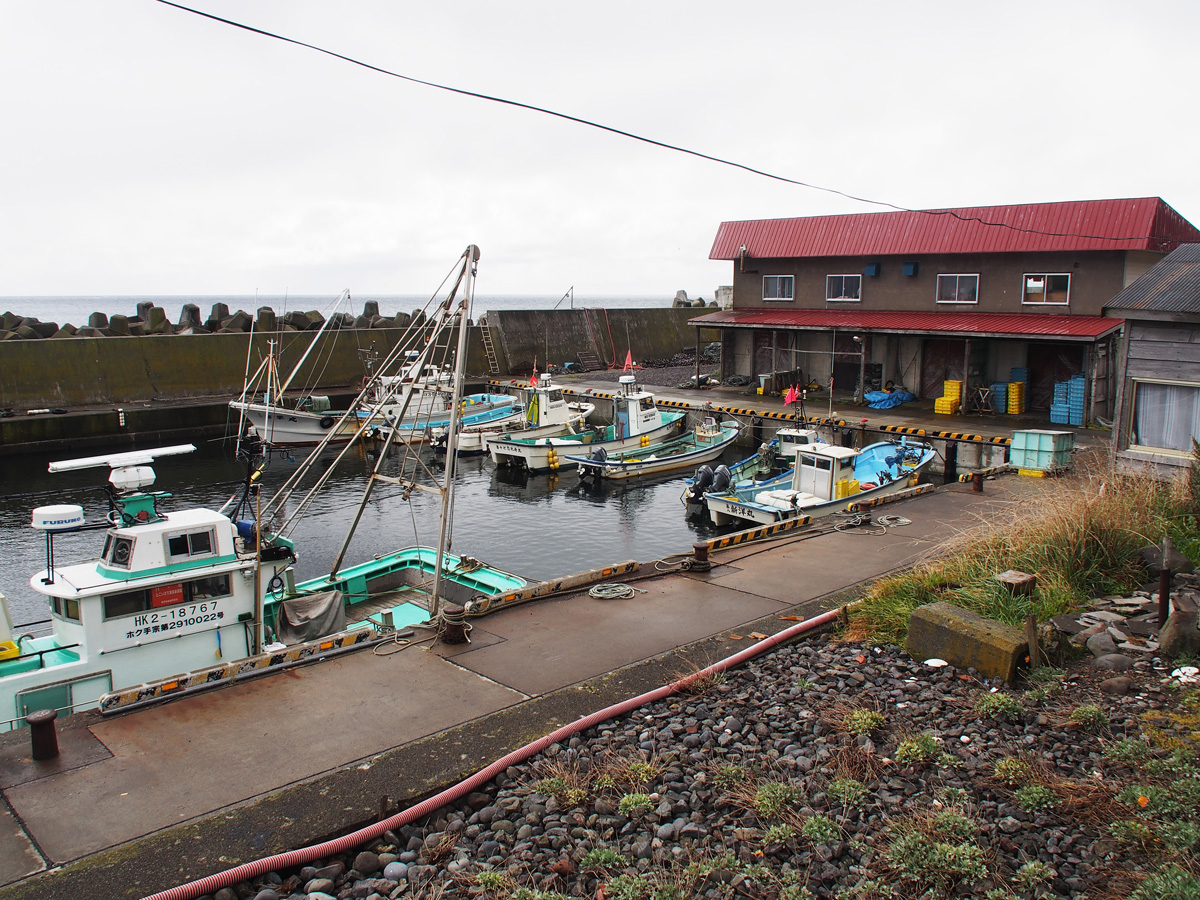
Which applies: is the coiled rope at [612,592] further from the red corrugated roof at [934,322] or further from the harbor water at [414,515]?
the red corrugated roof at [934,322]

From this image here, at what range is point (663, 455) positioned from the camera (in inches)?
1144

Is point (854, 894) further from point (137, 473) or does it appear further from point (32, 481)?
point (32, 481)

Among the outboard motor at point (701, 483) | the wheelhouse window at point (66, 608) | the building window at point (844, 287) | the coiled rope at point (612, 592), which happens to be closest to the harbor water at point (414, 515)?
the outboard motor at point (701, 483)

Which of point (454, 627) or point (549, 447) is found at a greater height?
point (454, 627)

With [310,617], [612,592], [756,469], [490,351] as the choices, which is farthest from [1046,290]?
[490,351]

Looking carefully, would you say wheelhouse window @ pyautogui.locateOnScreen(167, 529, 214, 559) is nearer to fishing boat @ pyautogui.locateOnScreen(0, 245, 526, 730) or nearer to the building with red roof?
fishing boat @ pyautogui.locateOnScreen(0, 245, 526, 730)

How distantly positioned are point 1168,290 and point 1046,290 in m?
16.8

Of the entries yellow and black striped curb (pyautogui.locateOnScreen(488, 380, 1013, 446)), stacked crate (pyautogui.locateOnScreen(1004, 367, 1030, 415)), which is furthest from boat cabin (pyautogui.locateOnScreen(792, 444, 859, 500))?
stacked crate (pyautogui.locateOnScreen(1004, 367, 1030, 415))

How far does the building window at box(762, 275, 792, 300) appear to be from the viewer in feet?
114

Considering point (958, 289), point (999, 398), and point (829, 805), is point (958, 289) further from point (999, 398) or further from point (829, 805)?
point (829, 805)

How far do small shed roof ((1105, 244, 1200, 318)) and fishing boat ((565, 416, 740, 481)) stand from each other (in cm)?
1631

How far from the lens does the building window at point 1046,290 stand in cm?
2736

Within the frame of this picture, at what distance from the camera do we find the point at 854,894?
15.2ft

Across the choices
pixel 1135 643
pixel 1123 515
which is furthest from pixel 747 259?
pixel 1135 643
